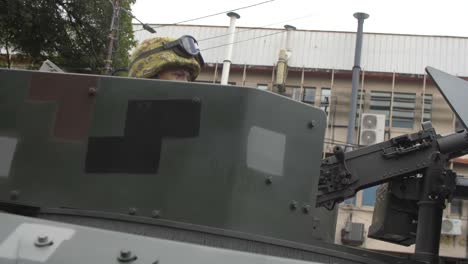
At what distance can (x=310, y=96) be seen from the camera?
27031 mm

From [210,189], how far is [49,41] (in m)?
13.8

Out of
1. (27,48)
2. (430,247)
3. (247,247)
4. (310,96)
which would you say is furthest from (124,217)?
(310,96)

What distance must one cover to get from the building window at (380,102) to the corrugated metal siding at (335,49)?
1.07 meters

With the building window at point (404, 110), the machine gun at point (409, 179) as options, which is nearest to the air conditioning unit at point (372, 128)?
the building window at point (404, 110)

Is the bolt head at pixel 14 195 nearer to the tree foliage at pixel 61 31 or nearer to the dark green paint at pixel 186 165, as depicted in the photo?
the dark green paint at pixel 186 165

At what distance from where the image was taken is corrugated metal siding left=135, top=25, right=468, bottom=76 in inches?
1009

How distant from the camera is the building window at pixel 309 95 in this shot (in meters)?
26.9

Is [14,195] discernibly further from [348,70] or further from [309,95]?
[309,95]

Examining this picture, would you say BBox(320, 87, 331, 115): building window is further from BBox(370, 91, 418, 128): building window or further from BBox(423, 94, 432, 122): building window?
BBox(423, 94, 432, 122): building window

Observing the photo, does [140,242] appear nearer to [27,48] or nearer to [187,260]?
[187,260]

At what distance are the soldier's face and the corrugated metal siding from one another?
22803 millimetres

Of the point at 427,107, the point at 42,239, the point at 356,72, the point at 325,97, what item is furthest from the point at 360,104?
the point at 42,239

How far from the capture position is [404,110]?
2623cm

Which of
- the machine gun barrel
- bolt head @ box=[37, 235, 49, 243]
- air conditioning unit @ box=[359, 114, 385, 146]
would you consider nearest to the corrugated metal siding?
air conditioning unit @ box=[359, 114, 385, 146]
